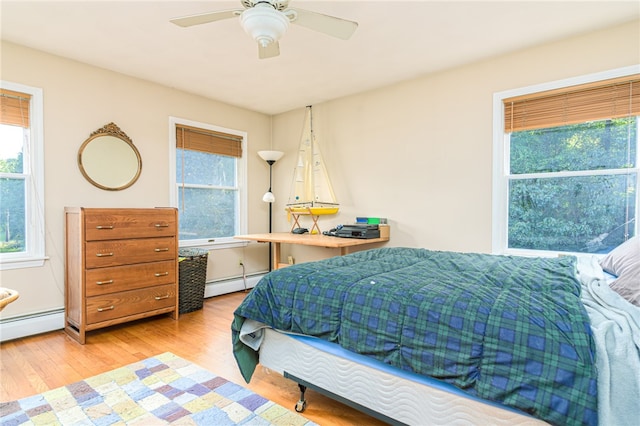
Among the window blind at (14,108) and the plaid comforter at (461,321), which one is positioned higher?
the window blind at (14,108)

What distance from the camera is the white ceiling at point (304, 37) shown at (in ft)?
7.53

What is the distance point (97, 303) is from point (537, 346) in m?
3.09

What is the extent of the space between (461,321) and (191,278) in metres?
3.03

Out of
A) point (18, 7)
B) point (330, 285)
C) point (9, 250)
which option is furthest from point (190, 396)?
point (18, 7)

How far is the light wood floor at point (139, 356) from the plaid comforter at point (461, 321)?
0.39 metres

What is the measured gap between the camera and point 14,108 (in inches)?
112

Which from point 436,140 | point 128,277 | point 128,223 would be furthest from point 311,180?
point 128,277

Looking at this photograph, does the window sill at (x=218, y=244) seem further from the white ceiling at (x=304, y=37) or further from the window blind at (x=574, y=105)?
the window blind at (x=574, y=105)

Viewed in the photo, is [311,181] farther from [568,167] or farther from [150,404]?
[150,404]

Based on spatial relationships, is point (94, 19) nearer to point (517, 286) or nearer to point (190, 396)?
point (190, 396)

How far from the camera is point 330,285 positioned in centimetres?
173

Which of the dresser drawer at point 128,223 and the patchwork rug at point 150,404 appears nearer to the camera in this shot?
the patchwork rug at point 150,404

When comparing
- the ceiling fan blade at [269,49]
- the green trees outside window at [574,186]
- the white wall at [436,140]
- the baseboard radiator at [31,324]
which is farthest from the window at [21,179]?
the green trees outside window at [574,186]

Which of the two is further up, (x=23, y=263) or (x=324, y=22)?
(x=324, y=22)
